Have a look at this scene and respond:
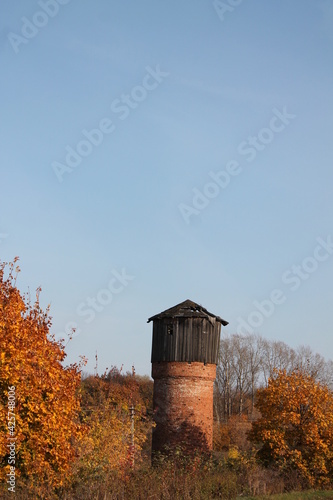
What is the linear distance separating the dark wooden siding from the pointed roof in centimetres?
20

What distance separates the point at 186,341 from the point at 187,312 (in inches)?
51.5

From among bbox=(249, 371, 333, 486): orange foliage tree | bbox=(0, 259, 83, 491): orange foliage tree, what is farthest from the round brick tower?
bbox=(0, 259, 83, 491): orange foliage tree

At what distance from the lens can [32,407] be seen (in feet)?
43.1

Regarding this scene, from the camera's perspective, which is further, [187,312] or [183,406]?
[187,312]

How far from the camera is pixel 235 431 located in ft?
153

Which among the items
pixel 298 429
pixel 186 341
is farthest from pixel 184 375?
pixel 298 429

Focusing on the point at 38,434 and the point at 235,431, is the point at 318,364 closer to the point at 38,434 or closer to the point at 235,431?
the point at 235,431

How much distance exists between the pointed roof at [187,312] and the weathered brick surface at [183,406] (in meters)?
2.12

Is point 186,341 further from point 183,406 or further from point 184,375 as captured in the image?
point 183,406

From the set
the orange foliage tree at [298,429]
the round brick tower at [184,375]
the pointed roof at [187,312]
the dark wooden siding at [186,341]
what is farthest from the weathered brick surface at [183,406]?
the orange foliage tree at [298,429]

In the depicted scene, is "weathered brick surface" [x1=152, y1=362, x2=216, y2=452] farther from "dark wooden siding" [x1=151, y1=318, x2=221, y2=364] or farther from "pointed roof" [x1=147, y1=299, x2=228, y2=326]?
"pointed roof" [x1=147, y1=299, x2=228, y2=326]

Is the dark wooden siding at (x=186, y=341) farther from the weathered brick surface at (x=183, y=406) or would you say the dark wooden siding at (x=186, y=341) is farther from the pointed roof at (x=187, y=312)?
the weathered brick surface at (x=183, y=406)

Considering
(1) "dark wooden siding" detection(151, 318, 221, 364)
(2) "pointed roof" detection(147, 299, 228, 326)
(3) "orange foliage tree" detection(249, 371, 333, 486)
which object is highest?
(2) "pointed roof" detection(147, 299, 228, 326)

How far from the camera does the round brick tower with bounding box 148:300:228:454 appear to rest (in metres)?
24.4
